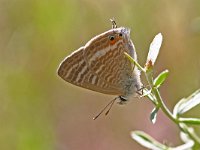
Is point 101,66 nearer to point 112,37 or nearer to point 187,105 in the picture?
point 112,37

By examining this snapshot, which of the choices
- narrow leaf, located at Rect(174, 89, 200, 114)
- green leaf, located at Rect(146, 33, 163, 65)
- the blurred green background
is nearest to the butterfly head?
green leaf, located at Rect(146, 33, 163, 65)

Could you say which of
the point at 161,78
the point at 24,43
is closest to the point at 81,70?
the point at 161,78

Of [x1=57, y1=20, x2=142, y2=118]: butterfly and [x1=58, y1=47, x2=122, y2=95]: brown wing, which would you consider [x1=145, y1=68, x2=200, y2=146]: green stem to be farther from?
[x1=58, y1=47, x2=122, y2=95]: brown wing

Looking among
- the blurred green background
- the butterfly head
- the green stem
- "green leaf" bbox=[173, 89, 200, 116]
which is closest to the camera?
the green stem

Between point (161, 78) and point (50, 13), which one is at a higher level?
point (50, 13)

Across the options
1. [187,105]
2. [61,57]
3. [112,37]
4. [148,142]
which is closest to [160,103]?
[187,105]

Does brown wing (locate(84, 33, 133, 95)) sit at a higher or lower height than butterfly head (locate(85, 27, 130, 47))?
lower

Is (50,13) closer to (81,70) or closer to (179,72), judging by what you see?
(179,72)
